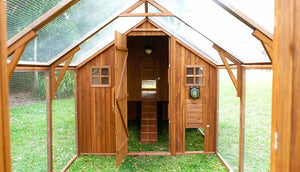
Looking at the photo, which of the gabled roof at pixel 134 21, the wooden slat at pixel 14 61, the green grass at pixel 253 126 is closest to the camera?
the wooden slat at pixel 14 61

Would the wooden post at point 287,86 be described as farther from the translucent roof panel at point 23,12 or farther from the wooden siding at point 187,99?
the wooden siding at point 187,99

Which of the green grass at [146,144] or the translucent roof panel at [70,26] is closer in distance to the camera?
the translucent roof panel at [70,26]

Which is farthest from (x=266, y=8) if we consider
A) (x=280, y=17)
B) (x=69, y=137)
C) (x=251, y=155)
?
(x=69, y=137)

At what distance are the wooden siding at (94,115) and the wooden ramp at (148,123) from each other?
3.98 ft

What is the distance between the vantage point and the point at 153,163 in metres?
4.82

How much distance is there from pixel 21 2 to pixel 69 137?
4007mm

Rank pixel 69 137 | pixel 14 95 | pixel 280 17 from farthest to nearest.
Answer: pixel 69 137
pixel 14 95
pixel 280 17

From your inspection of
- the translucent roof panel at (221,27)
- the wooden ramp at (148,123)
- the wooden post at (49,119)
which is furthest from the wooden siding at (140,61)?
the wooden post at (49,119)

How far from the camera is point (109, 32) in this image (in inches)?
185

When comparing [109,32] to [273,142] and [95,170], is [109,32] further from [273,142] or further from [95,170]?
[273,142]

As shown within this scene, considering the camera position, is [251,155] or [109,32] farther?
[109,32]

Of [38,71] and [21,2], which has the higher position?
[21,2]

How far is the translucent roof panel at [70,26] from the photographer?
294 cm

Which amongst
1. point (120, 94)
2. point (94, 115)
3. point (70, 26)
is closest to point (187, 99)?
point (120, 94)
